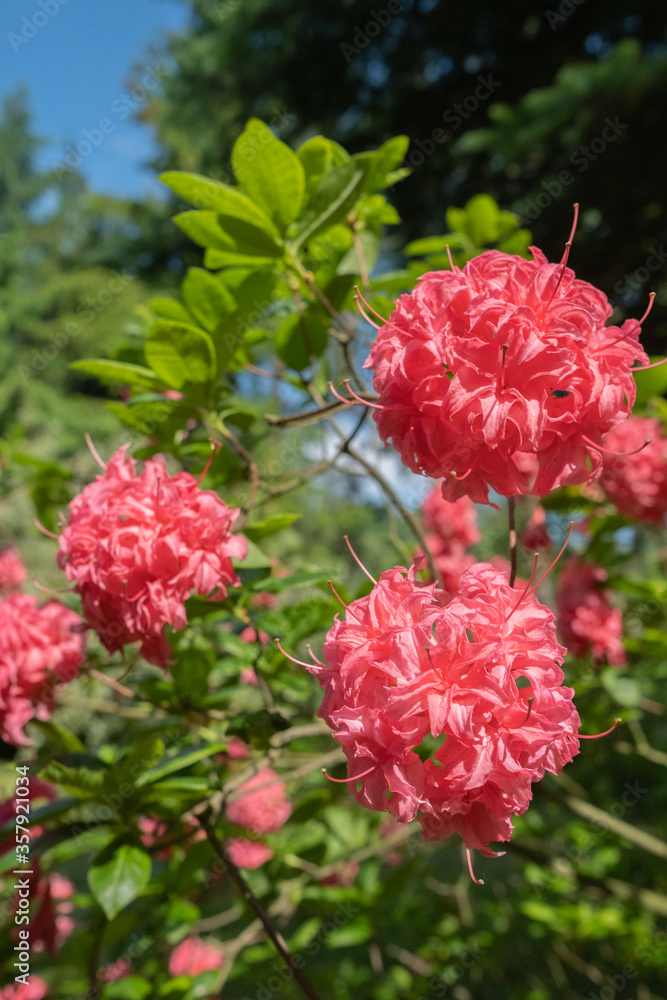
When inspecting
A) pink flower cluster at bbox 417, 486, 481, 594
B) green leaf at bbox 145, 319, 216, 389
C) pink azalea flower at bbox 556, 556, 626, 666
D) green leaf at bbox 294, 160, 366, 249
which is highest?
green leaf at bbox 294, 160, 366, 249

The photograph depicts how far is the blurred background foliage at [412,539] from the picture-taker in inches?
64.7

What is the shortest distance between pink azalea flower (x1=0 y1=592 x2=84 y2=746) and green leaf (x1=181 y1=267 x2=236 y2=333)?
59 cm

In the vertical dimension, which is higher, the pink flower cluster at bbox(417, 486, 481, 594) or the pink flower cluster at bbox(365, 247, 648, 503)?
the pink flower cluster at bbox(417, 486, 481, 594)

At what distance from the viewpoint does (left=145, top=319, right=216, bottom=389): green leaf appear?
106cm

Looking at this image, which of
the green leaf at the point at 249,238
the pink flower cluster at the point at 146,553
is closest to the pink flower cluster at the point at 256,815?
the pink flower cluster at the point at 146,553

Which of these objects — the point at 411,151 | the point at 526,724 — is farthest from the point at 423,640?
the point at 411,151

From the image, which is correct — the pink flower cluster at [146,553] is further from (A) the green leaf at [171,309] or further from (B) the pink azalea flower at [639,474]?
(B) the pink azalea flower at [639,474]

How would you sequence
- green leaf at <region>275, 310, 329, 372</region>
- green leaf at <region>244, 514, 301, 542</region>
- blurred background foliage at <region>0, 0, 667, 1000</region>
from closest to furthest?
green leaf at <region>244, 514, 301, 542</region>, green leaf at <region>275, 310, 329, 372</region>, blurred background foliage at <region>0, 0, 667, 1000</region>

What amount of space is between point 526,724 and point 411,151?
542 cm

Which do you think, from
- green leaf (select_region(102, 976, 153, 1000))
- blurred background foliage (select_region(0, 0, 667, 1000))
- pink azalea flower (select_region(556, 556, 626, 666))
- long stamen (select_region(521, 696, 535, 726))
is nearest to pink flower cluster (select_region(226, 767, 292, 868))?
blurred background foliage (select_region(0, 0, 667, 1000))

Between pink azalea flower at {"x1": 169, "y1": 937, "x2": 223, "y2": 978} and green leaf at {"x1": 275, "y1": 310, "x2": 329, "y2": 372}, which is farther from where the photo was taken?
pink azalea flower at {"x1": 169, "y1": 937, "x2": 223, "y2": 978}

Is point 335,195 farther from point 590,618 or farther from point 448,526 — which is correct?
point 448,526

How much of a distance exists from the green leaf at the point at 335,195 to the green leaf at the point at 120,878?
1.01 meters

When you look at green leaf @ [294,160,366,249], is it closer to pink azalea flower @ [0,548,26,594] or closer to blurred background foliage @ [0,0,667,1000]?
blurred background foliage @ [0,0,667,1000]
